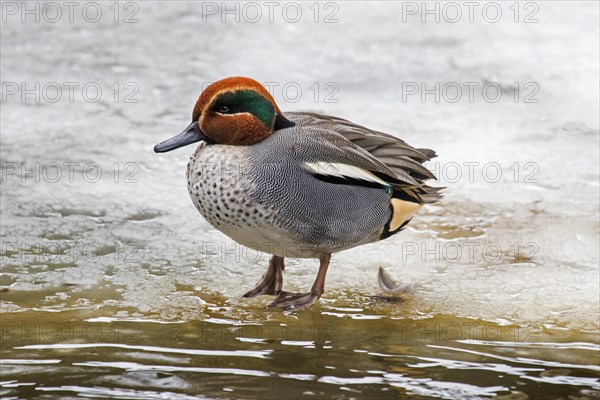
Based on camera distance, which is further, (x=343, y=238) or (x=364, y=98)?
(x=364, y=98)

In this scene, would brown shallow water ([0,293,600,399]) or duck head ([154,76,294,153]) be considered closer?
brown shallow water ([0,293,600,399])

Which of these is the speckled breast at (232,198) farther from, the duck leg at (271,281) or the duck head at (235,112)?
the duck leg at (271,281)

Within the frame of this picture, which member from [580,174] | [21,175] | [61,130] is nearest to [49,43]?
[61,130]

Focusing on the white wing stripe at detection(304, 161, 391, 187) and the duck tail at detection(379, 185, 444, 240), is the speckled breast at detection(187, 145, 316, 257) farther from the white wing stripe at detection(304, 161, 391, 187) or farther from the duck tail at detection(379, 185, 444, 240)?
the duck tail at detection(379, 185, 444, 240)

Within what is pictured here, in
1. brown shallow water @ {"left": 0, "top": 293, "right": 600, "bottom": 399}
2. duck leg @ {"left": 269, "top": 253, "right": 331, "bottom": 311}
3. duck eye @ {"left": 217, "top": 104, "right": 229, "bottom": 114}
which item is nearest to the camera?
brown shallow water @ {"left": 0, "top": 293, "right": 600, "bottom": 399}

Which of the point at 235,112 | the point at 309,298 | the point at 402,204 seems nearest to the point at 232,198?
the point at 235,112

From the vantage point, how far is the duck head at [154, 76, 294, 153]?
4215 mm

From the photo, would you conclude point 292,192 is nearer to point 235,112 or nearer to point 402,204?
point 235,112

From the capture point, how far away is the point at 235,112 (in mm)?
4242

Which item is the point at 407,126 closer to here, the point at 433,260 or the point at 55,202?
the point at 433,260

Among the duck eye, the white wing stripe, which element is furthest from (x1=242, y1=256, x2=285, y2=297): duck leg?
the duck eye

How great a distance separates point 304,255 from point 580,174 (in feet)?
8.36

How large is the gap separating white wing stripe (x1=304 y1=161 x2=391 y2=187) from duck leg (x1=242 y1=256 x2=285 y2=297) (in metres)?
0.65

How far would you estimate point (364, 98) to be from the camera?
25.0 feet
